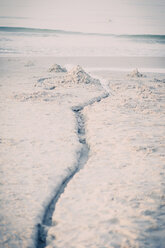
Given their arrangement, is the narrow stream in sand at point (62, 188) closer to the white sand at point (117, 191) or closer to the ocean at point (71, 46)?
the white sand at point (117, 191)

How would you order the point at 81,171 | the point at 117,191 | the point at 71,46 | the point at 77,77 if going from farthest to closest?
the point at 71,46 → the point at 77,77 → the point at 81,171 → the point at 117,191

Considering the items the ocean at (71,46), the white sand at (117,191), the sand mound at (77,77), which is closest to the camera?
the white sand at (117,191)

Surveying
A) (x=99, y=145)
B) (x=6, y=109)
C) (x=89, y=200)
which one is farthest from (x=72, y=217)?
(x=6, y=109)

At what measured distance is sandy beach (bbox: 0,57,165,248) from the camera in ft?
6.07

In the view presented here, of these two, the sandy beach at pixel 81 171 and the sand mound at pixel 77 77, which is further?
the sand mound at pixel 77 77

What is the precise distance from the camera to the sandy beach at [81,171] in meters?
1.85

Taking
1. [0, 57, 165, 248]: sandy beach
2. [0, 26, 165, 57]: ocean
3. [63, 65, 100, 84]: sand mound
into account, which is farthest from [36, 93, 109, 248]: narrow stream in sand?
[0, 26, 165, 57]: ocean

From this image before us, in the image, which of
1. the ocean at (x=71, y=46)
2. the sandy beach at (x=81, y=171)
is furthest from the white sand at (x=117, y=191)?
the ocean at (x=71, y=46)

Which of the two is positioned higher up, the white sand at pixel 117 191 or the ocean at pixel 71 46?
the ocean at pixel 71 46

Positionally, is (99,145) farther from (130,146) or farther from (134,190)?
(134,190)

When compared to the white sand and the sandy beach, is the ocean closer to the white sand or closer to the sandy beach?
the sandy beach

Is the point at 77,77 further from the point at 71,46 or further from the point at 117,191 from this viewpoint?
the point at 71,46

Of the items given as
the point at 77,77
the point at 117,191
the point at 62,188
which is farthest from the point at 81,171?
the point at 77,77

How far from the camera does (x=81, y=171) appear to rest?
2.65 meters
